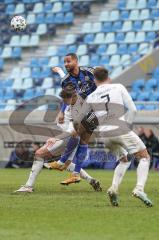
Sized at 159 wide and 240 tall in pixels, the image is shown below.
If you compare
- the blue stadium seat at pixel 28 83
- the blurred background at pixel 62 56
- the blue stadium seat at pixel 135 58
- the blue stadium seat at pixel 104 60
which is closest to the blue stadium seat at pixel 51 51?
the blurred background at pixel 62 56

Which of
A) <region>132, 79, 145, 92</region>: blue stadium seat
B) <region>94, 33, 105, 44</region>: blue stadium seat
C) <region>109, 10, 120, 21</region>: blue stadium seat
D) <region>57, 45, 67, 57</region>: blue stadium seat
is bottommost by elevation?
<region>132, 79, 145, 92</region>: blue stadium seat

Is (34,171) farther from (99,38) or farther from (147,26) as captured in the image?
(99,38)

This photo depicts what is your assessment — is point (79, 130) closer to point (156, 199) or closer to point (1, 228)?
point (156, 199)

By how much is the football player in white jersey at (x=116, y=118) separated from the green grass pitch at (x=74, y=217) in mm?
409

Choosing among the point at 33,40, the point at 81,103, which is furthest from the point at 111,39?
the point at 81,103

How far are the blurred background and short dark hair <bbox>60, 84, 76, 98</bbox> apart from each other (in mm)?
Result: 8796

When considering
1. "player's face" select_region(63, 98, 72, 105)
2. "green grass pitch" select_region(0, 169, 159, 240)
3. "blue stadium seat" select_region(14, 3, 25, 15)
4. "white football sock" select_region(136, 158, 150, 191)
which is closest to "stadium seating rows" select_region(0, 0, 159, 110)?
"blue stadium seat" select_region(14, 3, 25, 15)

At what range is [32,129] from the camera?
23.8 m

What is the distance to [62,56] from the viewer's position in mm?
29984

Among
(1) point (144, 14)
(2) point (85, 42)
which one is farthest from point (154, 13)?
(2) point (85, 42)

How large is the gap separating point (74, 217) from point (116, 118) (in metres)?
1.90

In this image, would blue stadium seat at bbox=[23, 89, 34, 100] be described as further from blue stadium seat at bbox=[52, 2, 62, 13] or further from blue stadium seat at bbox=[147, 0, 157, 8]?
blue stadium seat at bbox=[147, 0, 157, 8]

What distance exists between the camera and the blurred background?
2344cm

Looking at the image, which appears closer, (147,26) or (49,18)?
(147,26)
